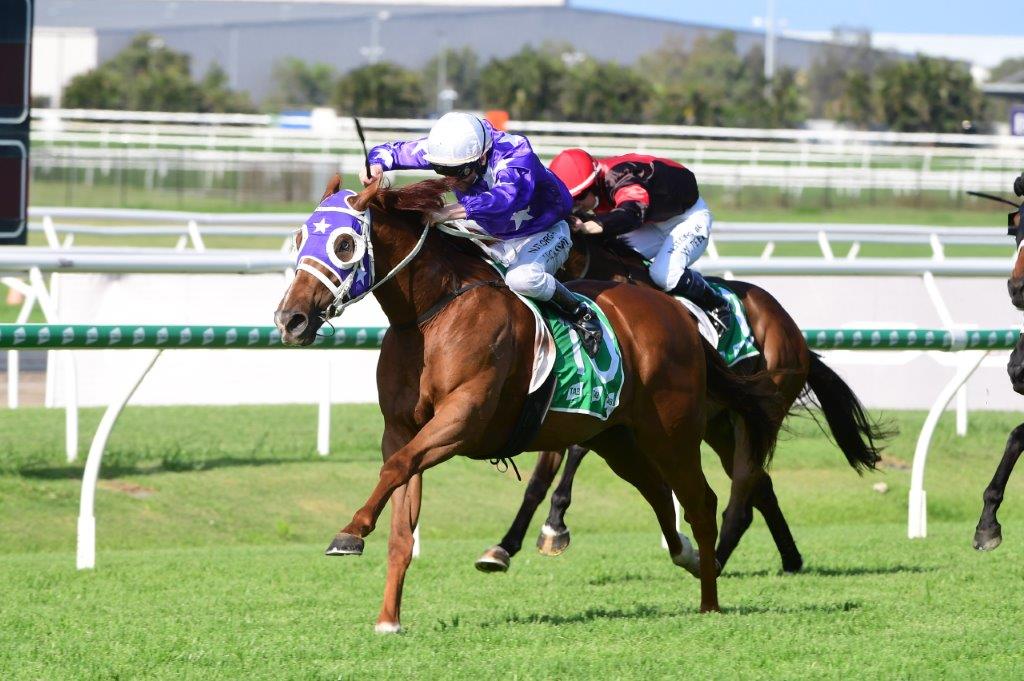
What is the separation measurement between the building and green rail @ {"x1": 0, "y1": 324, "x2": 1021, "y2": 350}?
2330 inches

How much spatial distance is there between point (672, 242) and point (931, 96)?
111ft

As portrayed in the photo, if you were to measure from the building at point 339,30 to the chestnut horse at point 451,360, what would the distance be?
6083cm

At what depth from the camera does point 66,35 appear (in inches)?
2470

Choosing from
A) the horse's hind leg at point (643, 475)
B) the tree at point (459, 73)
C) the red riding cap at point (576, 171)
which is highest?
the tree at point (459, 73)

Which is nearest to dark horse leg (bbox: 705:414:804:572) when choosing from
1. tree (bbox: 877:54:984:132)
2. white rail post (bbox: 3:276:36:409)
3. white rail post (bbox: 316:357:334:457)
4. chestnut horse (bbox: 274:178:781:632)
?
chestnut horse (bbox: 274:178:781:632)

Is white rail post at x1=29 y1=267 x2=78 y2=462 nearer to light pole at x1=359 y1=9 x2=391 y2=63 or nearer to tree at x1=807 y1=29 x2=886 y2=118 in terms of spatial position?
light pole at x1=359 y1=9 x2=391 y2=63

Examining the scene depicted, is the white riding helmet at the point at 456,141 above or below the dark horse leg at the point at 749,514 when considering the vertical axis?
above

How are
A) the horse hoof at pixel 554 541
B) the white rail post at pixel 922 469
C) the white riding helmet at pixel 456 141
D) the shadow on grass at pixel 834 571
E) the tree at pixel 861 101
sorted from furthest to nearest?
1. the tree at pixel 861 101
2. the white rail post at pixel 922 469
3. the horse hoof at pixel 554 541
4. the shadow on grass at pixel 834 571
5. the white riding helmet at pixel 456 141

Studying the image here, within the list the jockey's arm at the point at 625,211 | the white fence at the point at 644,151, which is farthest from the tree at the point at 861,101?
the jockey's arm at the point at 625,211

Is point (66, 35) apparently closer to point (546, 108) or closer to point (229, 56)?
point (229, 56)

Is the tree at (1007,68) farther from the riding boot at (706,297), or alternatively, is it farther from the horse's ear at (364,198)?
the horse's ear at (364,198)

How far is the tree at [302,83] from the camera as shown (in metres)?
65.8

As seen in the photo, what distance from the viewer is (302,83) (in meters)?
67.8

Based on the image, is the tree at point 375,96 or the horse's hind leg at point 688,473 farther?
the tree at point 375,96
